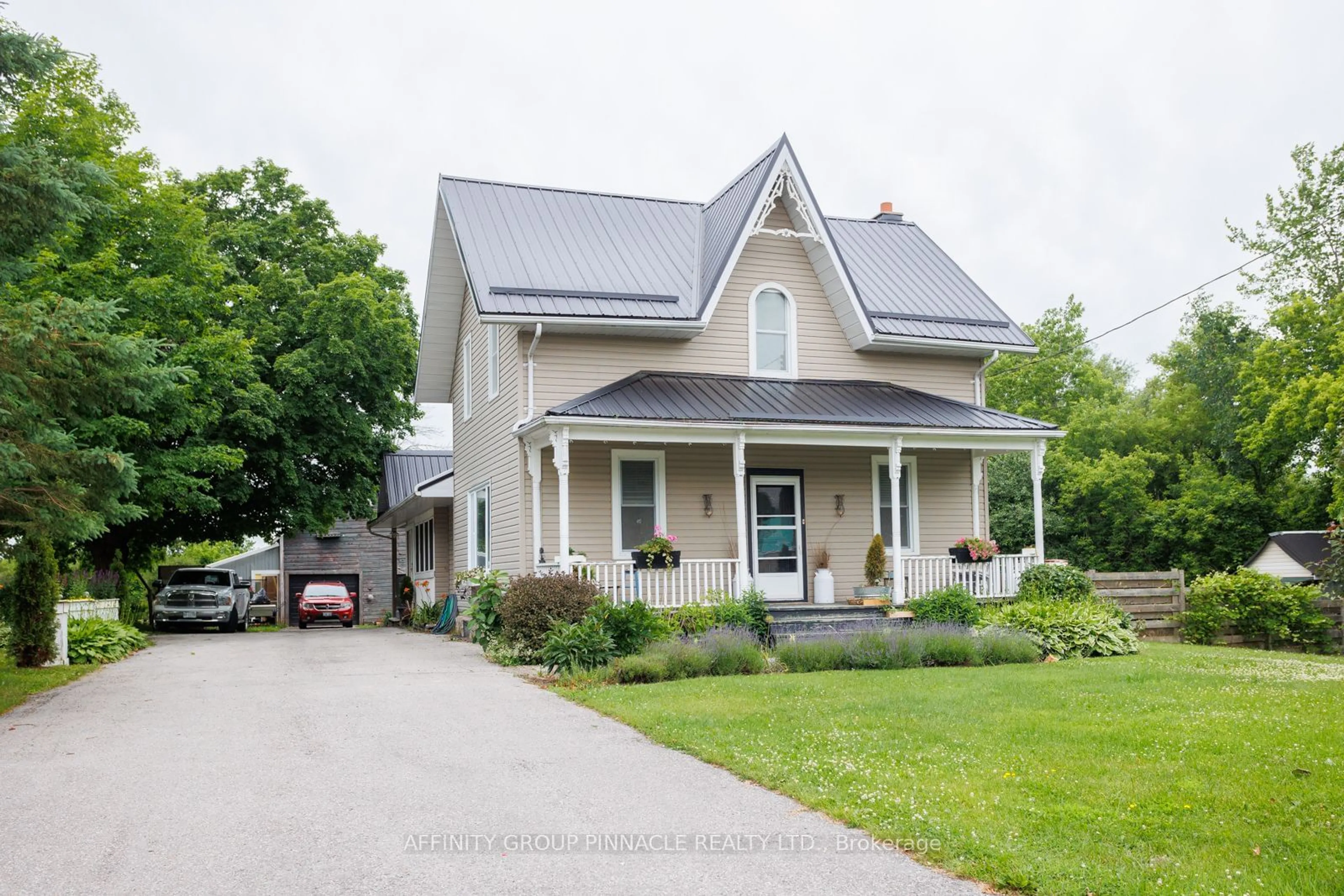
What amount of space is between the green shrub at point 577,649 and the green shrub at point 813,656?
2.15 metres

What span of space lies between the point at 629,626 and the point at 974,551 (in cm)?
680

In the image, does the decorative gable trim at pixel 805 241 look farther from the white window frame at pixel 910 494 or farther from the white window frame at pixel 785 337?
the white window frame at pixel 910 494

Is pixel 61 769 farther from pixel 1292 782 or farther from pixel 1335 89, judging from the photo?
pixel 1335 89

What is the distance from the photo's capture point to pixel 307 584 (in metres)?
42.4

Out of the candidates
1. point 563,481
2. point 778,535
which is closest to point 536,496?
point 563,481

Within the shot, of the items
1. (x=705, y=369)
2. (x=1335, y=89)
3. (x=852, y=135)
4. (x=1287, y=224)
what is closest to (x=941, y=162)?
(x=852, y=135)

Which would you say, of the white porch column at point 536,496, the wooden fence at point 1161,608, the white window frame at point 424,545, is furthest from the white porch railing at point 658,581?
the white window frame at point 424,545

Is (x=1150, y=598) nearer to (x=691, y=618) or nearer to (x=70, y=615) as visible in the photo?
(x=691, y=618)

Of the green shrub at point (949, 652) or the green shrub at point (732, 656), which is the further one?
the green shrub at point (949, 652)

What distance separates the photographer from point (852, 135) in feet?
73.7

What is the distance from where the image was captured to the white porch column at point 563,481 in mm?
15594

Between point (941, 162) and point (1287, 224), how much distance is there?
1667cm

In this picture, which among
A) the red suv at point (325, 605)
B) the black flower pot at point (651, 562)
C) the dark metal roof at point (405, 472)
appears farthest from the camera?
the dark metal roof at point (405, 472)

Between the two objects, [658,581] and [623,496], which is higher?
[623,496]
